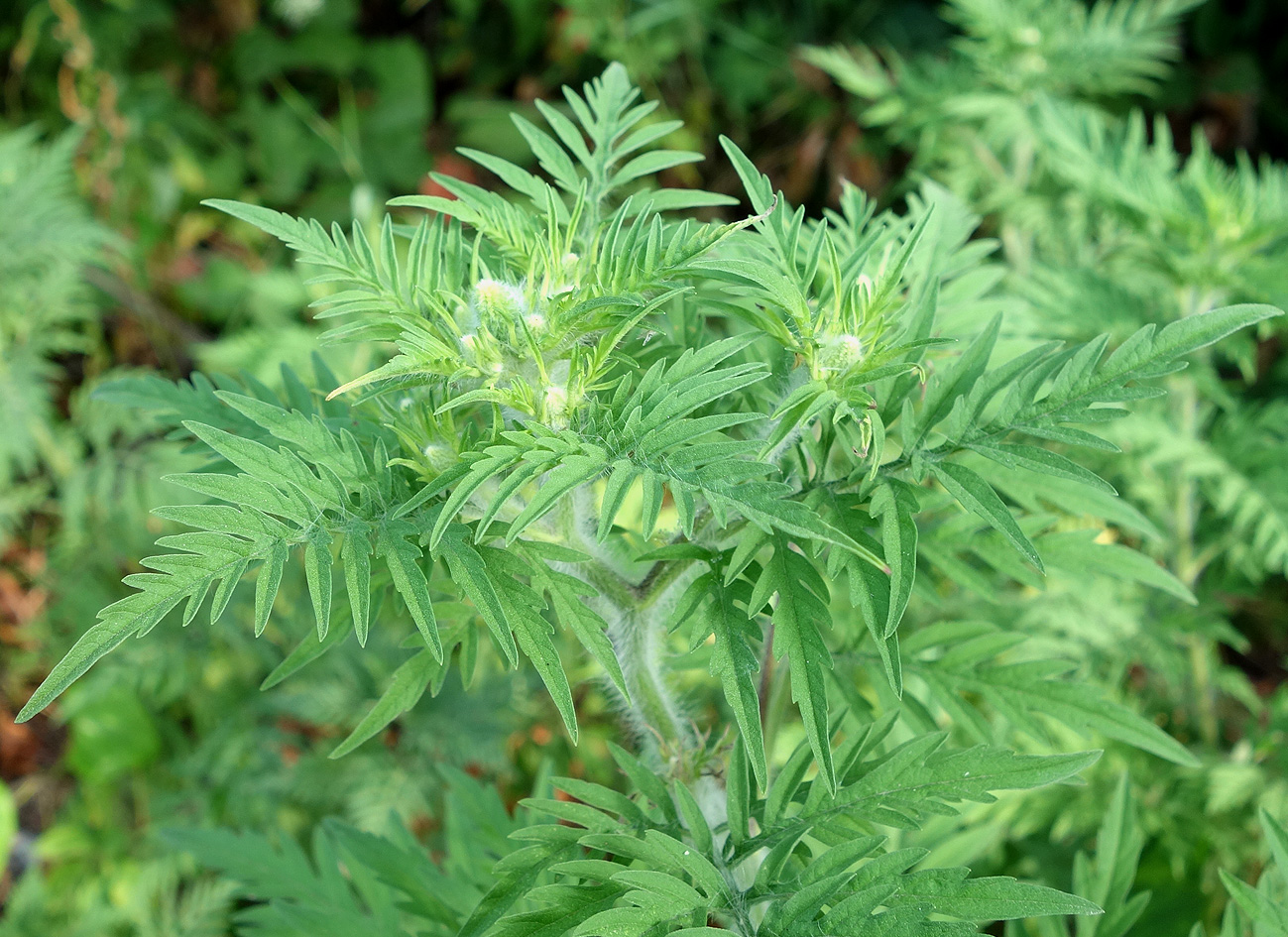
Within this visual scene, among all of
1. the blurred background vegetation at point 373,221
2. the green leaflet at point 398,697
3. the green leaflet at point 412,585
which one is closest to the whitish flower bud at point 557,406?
the green leaflet at point 412,585

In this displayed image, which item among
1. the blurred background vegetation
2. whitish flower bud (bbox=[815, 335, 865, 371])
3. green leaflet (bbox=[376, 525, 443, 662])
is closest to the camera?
green leaflet (bbox=[376, 525, 443, 662])

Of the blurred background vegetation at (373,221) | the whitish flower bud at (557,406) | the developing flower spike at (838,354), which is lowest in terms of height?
the blurred background vegetation at (373,221)

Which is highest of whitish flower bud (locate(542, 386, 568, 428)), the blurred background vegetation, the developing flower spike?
whitish flower bud (locate(542, 386, 568, 428))

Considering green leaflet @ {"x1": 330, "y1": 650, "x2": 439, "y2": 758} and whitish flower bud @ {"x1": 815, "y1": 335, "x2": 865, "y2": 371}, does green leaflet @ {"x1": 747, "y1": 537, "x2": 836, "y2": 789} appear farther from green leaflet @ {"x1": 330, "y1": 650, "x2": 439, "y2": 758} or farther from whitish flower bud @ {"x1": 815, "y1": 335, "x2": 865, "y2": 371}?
green leaflet @ {"x1": 330, "y1": 650, "x2": 439, "y2": 758}

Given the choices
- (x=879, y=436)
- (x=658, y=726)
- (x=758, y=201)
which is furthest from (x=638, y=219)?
(x=658, y=726)

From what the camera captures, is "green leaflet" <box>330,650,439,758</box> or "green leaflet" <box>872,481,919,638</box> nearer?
"green leaflet" <box>872,481,919,638</box>

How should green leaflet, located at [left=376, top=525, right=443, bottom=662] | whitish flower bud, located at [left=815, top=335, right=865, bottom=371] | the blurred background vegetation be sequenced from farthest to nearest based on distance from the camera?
the blurred background vegetation < whitish flower bud, located at [left=815, top=335, right=865, bottom=371] < green leaflet, located at [left=376, top=525, right=443, bottom=662]

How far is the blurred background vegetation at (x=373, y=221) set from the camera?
231 centimetres

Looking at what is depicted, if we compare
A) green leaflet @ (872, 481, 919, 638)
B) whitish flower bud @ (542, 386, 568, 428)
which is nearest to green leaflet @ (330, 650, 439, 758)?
whitish flower bud @ (542, 386, 568, 428)

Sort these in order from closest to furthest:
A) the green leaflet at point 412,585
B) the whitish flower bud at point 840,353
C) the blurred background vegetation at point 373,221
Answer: the green leaflet at point 412,585 → the whitish flower bud at point 840,353 → the blurred background vegetation at point 373,221

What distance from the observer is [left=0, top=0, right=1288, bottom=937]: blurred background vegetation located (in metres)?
2.31

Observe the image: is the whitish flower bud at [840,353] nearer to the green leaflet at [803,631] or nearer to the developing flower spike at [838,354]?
the developing flower spike at [838,354]

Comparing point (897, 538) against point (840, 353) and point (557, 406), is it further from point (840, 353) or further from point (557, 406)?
point (557, 406)

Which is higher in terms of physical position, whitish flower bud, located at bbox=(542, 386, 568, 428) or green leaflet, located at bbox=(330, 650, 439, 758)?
whitish flower bud, located at bbox=(542, 386, 568, 428)
